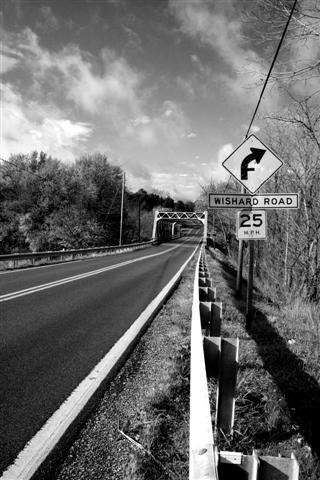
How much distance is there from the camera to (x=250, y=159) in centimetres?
663

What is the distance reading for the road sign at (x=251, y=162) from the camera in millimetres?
6559

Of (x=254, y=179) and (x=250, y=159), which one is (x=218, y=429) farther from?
(x=250, y=159)

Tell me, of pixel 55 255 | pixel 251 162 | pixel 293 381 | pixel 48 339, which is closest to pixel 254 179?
pixel 251 162

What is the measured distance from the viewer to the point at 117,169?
5725 cm

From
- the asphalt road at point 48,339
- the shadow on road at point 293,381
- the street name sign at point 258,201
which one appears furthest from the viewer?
the street name sign at point 258,201

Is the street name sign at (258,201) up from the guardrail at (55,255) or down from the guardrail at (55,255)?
up

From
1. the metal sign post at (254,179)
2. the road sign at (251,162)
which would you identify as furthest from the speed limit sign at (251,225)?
the road sign at (251,162)

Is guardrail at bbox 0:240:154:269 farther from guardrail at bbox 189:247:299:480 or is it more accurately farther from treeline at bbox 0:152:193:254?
guardrail at bbox 189:247:299:480

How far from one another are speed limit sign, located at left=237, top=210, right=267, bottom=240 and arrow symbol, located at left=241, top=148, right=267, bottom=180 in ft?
2.26

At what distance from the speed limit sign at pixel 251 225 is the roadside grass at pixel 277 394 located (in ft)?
5.58

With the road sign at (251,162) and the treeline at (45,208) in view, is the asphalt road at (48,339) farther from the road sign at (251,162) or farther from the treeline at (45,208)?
the treeline at (45,208)

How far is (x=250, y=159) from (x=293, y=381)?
12.9ft

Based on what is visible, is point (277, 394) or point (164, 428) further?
point (277, 394)

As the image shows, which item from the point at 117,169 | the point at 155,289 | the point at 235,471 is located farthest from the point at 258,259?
the point at 117,169
